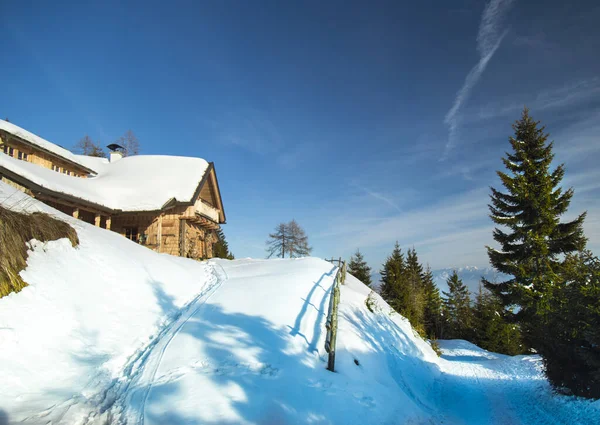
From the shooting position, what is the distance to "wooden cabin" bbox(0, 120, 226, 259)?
1656 centimetres

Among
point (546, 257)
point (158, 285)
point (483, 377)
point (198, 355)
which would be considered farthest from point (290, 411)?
point (546, 257)

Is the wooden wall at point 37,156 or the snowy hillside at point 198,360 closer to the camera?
the snowy hillside at point 198,360

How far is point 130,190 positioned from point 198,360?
1915cm

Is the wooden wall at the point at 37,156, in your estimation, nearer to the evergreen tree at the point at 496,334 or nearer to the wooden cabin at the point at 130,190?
the wooden cabin at the point at 130,190

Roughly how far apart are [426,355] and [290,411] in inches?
470

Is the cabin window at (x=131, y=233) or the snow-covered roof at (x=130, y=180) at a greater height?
the snow-covered roof at (x=130, y=180)

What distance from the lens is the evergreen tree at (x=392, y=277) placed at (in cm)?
2395

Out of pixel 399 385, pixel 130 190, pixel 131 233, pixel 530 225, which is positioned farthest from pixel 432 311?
pixel 130 190

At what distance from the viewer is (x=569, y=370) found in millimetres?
8070

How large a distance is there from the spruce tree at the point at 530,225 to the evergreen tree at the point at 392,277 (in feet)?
25.7

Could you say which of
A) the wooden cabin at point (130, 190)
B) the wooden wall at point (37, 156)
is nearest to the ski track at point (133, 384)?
the wooden cabin at point (130, 190)

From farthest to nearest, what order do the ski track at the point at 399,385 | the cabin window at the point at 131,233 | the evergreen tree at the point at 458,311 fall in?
the evergreen tree at the point at 458,311 → the cabin window at the point at 131,233 → the ski track at the point at 399,385

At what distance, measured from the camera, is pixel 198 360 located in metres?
6.28

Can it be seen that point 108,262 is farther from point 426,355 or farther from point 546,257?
point 546,257
